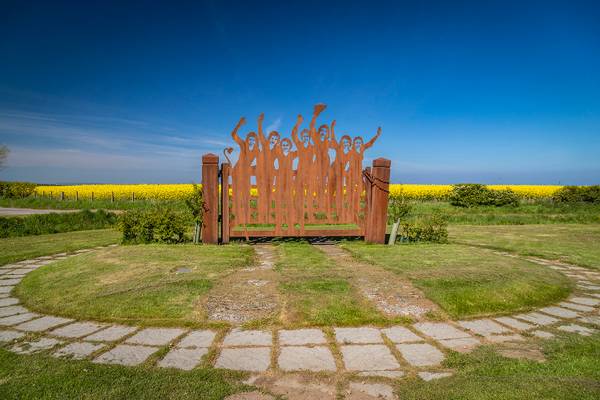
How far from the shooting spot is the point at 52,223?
11133 millimetres

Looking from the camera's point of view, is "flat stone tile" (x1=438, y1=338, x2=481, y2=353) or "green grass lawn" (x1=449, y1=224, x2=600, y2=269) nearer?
"flat stone tile" (x1=438, y1=338, x2=481, y2=353)

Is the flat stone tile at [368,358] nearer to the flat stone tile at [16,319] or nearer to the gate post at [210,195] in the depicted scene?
the flat stone tile at [16,319]

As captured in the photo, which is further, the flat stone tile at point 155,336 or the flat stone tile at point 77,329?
the flat stone tile at point 77,329

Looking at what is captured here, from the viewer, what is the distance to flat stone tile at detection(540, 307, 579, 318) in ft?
13.0

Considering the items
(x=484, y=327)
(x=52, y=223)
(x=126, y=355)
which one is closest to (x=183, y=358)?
(x=126, y=355)

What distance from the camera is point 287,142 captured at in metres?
7.56

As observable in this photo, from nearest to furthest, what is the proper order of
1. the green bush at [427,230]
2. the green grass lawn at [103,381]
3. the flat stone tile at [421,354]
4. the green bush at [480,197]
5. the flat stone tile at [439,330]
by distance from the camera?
the green grass lawn at [103,381] → the flat stone tile at [421,354] → the flat stone tile at [439,330] → the green bush at [427,230] → the green bush at [480,197]

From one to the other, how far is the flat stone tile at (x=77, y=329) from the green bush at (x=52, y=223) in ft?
28.1

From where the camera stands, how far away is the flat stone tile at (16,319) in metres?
3.55

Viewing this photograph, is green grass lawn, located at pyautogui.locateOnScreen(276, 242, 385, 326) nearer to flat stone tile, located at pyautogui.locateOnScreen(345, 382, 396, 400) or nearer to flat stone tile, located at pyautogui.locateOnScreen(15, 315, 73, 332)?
flat stone tile, located at pyautogui.locateOnScreen(345, 382, 396, 400)

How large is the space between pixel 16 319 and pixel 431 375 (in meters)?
4.07

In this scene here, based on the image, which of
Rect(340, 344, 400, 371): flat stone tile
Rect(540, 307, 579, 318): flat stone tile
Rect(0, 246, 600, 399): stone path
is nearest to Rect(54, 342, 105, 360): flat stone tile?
Rect(0, 246, 600, 399): stone path

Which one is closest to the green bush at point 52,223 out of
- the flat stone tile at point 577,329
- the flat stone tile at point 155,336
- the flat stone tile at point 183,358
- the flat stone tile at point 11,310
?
the flat stone tile at point 11,310

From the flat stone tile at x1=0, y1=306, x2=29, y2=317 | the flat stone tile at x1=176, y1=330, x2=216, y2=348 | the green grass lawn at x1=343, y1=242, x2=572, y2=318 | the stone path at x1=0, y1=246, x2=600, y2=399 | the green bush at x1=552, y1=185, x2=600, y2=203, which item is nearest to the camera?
the stone path at x1=0, y1=246, x2=600, y2=399
